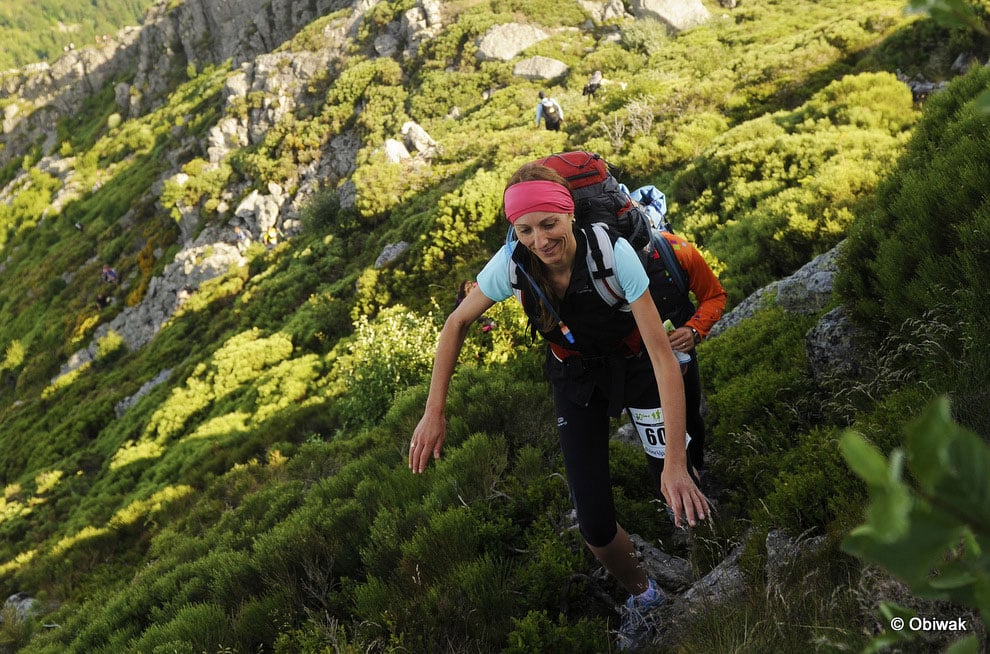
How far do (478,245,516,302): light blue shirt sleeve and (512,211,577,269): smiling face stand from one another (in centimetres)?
18

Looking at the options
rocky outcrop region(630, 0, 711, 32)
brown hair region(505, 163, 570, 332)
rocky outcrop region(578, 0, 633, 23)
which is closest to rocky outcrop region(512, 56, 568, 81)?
rocky outcrop region(578, 0, 633, 23)

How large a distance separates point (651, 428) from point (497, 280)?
44.5 inches

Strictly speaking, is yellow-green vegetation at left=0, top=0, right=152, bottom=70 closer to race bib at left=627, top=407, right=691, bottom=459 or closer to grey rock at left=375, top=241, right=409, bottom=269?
grey rock at left=375, top=241, right=409, bottom=269

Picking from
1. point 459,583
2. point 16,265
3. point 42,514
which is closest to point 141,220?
point 16,265

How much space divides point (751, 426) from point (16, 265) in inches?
1863

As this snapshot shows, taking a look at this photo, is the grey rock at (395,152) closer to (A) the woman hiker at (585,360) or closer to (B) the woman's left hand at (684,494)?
(A) the woman hiker at (585,360)

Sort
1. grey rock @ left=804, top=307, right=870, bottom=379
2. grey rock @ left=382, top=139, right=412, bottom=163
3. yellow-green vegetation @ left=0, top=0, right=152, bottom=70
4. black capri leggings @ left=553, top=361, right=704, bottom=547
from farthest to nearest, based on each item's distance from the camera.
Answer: yellow-green vegetation @ left=0, top=0, right=152, bottom=70, grey rock @ left=382, top=139, right=412, bottom=163, grey rock @ left=804, top=307, right=870, bottom=379, black capri leggings @ left=553, top=361, right=704, bottom=547

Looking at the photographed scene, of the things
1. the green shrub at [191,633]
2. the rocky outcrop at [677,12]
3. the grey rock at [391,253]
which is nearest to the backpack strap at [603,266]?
the green shrub at [191,633]

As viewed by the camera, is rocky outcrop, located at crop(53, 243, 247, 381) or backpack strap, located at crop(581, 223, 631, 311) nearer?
backpack strap, located at crop(581, 223, 631, 311)

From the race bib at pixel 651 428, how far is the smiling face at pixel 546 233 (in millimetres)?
980

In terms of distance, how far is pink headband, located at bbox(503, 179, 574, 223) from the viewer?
7.98 feet

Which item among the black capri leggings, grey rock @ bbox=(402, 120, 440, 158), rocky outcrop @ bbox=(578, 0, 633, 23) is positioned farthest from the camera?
rocky outcrop @ bbox=(578, 0, 633, 23)

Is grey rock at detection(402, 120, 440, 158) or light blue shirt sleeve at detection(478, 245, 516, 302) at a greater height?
light blue shirt sleeve at detection(478, 245, 516, 302)

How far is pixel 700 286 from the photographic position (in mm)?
3125
